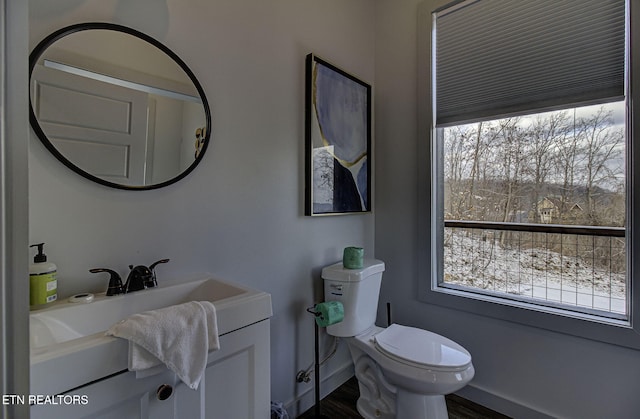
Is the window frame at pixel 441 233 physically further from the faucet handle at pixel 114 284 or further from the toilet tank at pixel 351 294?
the faucet handle at pixel 114 284

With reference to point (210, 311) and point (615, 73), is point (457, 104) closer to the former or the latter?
point (615, 73)

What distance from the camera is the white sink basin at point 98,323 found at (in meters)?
0.65

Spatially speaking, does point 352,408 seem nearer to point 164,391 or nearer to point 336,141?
point 164,391

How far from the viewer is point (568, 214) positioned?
5.29ft

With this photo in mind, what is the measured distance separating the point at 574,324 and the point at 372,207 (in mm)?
1296

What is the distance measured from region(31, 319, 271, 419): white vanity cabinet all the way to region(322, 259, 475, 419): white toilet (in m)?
0.66

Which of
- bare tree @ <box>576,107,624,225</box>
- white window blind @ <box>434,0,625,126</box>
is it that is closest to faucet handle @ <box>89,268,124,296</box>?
white window blind @ <box>434,0,625,126</box>

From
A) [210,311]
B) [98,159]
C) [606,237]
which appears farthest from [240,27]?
[606,237]

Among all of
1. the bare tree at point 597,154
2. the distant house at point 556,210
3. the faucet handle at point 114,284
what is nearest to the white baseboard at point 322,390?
the faucet handle at point 114,284

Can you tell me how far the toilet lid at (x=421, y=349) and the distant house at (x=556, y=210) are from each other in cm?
86

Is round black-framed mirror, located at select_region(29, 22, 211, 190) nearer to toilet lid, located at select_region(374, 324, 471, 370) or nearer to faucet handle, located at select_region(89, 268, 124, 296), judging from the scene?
faucet handle, located at select_region(89, 268, 124, 296)

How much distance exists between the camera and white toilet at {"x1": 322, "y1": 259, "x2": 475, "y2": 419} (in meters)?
1.34

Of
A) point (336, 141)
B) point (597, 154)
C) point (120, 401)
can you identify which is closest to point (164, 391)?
point (120, 401)

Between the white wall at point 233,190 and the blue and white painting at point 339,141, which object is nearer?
the white wall at point 233,190
